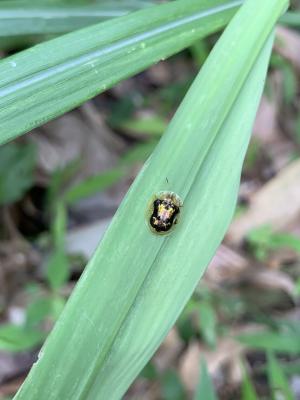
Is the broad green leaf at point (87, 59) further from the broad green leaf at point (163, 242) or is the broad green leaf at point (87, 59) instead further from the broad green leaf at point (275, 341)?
the broad green leaf at point (275, 341)

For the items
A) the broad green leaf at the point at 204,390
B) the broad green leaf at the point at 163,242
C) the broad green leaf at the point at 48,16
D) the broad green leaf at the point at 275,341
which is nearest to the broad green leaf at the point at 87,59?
the broad green leaf at the point at 163,242

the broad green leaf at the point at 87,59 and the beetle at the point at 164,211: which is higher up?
the broad green leaf at the point at 87,59

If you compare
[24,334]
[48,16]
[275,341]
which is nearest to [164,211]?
[48,16]

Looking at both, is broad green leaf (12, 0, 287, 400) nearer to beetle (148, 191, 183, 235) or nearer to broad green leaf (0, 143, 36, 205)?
beetle (148, 191, 183, 235)

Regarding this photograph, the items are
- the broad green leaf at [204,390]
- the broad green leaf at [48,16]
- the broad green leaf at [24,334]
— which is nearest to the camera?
the broad green leaf at [48,16]

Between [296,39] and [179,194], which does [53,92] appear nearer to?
[179,194]

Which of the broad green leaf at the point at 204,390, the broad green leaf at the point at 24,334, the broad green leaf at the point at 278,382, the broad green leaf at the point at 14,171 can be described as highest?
the broad green leaf at the point at 14,171
